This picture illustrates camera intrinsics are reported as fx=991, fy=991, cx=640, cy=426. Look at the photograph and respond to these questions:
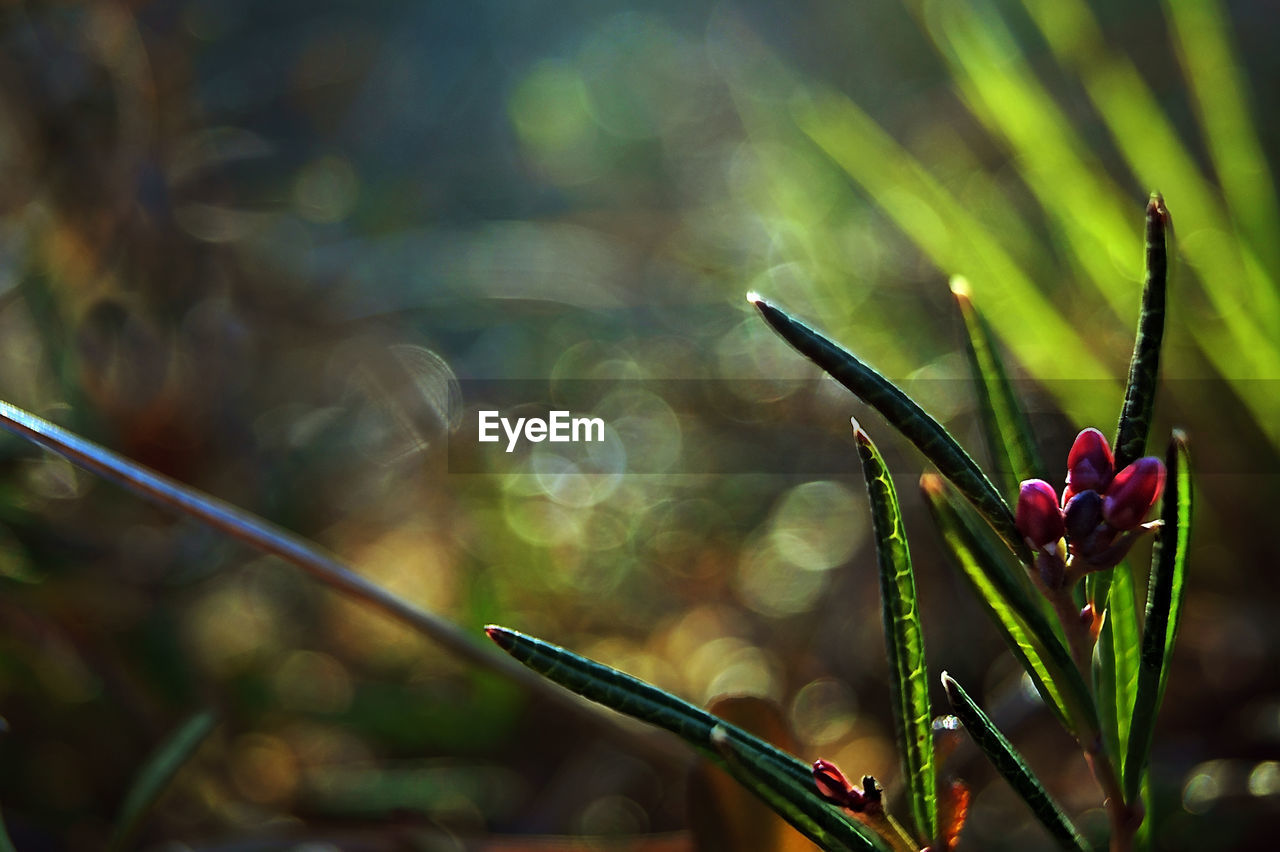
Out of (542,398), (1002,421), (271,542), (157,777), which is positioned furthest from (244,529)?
(542,398)

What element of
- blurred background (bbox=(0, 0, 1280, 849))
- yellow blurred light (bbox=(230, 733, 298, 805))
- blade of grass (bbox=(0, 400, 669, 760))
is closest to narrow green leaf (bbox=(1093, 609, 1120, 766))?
blurred background (bbox=(0, 0, 1280, 849))

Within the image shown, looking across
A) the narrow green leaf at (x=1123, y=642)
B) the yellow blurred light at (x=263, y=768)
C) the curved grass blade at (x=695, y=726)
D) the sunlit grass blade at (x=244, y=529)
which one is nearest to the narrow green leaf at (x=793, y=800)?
the curved grass blade at (x=695, y=726)

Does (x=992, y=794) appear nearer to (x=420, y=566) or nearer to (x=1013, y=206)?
(x=420, y=566)

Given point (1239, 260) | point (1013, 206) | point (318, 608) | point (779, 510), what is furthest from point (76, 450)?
point (1013, 206)

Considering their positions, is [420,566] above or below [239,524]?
above

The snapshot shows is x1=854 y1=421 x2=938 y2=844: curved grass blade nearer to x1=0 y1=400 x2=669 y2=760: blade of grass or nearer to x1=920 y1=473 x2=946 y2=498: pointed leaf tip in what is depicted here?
x1=920 y1=473 x2=946 y2=498: pointed leaf tip

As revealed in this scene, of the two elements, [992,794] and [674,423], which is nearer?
[992,794]
